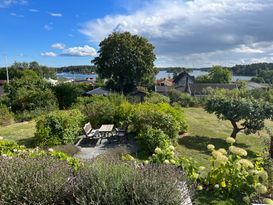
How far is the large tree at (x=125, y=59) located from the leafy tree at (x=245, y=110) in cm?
1603

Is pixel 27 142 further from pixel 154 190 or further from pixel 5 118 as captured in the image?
pixel 154 190

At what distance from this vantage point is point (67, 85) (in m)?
28.5

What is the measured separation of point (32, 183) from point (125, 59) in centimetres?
2837

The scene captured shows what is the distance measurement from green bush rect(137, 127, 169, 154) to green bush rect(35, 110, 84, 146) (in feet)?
9.65

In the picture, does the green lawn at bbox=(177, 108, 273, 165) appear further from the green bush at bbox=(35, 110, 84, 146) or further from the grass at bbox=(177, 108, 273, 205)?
the green bush at bbox=(35, 110, 84, 146)

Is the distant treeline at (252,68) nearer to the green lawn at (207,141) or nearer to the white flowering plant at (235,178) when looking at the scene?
the green lawn at (207,141)

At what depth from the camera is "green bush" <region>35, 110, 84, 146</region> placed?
11.8m

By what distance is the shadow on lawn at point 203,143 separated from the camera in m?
13.9

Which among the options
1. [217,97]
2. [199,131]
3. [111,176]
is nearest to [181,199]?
[111,176]

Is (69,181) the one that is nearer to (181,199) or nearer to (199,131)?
(181,199)

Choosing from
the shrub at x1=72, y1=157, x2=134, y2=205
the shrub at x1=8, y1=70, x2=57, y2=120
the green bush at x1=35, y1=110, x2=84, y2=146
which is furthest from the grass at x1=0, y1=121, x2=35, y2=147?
the shrub at x1=72, y1=157, x2=134, y2=205

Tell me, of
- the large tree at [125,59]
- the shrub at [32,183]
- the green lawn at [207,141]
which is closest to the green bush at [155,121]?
the green lawn at [207,141]

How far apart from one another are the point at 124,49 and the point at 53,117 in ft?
64.6

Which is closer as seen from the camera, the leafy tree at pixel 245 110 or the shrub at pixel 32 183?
the shrub at pixel 32 183
